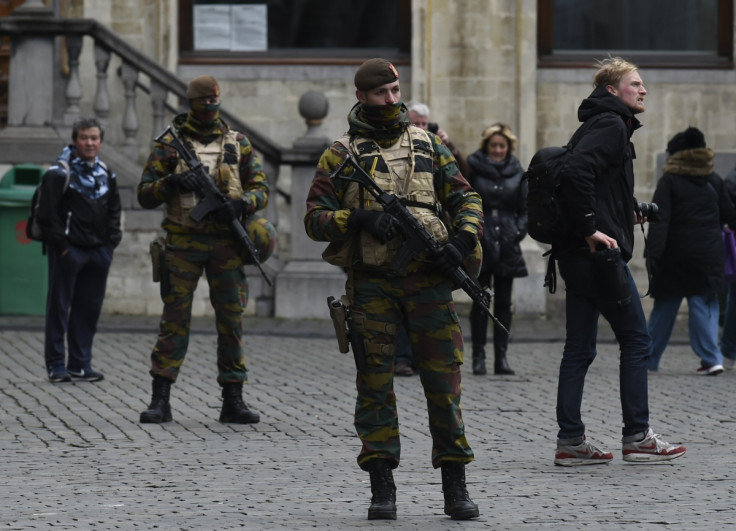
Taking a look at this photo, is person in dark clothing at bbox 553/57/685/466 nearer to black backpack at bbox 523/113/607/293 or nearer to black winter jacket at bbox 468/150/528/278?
black backpack at bbox 523/113/607/293

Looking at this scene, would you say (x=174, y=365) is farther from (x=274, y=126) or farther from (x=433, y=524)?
(x=274, y=126)

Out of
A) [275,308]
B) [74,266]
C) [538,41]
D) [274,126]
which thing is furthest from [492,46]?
[74,266]

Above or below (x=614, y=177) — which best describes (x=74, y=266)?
below

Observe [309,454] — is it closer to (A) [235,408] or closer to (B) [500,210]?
(A) [235,408]

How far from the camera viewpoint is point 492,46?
16.3 m

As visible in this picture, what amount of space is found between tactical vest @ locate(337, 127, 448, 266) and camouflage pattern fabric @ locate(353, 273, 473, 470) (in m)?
0.18

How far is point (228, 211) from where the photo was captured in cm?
920

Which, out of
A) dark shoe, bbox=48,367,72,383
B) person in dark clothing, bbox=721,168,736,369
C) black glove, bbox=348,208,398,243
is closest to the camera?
black glove, bbox=348,208,398,243

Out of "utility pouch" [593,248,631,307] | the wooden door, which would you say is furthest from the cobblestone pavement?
the wooden door

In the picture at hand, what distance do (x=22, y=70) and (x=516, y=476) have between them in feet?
29.1

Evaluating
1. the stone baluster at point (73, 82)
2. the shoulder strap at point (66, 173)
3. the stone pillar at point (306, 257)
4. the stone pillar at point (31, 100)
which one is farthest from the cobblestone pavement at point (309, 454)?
the stone baluster at point (73, 82)

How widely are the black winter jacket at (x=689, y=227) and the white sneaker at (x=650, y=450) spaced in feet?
12.4

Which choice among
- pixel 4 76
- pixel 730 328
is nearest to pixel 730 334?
pixel 730 328

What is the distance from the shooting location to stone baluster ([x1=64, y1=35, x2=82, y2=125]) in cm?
1508
